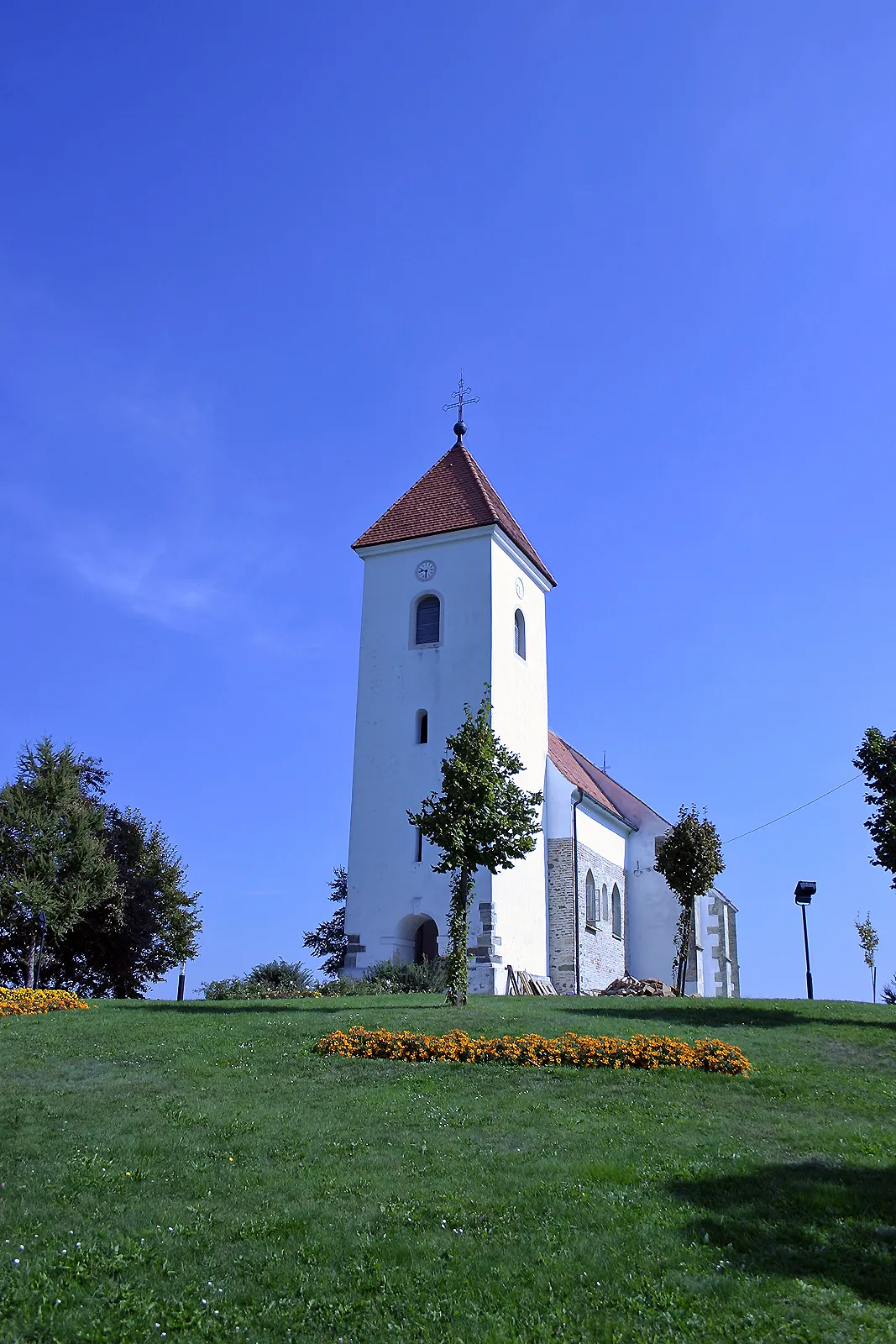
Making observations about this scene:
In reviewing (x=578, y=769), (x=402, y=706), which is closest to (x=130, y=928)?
(x=402, y=706)

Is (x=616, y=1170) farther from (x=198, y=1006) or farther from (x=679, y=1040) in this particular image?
(x=198, y=1006)

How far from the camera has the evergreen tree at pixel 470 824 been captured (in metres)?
20.8

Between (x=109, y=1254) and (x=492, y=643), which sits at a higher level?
(x=492, y=643)

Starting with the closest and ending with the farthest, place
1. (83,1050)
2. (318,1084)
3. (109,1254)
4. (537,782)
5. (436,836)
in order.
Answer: (109,1254) < (318,1084) < (83,1050) < (436,836) < (537,782)

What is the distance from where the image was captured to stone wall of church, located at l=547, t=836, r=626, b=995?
3194 centimetres

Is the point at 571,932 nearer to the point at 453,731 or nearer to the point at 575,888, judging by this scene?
the point at 575,888

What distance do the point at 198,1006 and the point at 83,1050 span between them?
6057 millimetres

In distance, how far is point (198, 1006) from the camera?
69.3 ft

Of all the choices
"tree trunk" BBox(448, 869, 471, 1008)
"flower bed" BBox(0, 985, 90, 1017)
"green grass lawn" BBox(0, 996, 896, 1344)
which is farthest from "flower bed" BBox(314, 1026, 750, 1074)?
"flower bed" BBox(0, 985, 90, 1017)

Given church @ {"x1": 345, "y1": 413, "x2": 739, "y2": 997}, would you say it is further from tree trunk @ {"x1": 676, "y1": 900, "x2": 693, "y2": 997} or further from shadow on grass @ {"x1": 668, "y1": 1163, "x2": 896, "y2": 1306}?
shadow on grass @ {"x1": 668, "y1": 1163, "x2": 896, "y2": 1306}

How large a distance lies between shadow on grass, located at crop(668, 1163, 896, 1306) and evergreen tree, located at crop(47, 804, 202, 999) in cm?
2545

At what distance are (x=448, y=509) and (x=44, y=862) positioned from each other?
51.0 ft

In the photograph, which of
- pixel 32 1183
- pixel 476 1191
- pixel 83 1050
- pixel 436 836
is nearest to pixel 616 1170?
pixel 476 1191

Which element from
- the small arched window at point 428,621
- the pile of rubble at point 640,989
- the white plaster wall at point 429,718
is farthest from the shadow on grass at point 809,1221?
the small arched window at point 428,621
